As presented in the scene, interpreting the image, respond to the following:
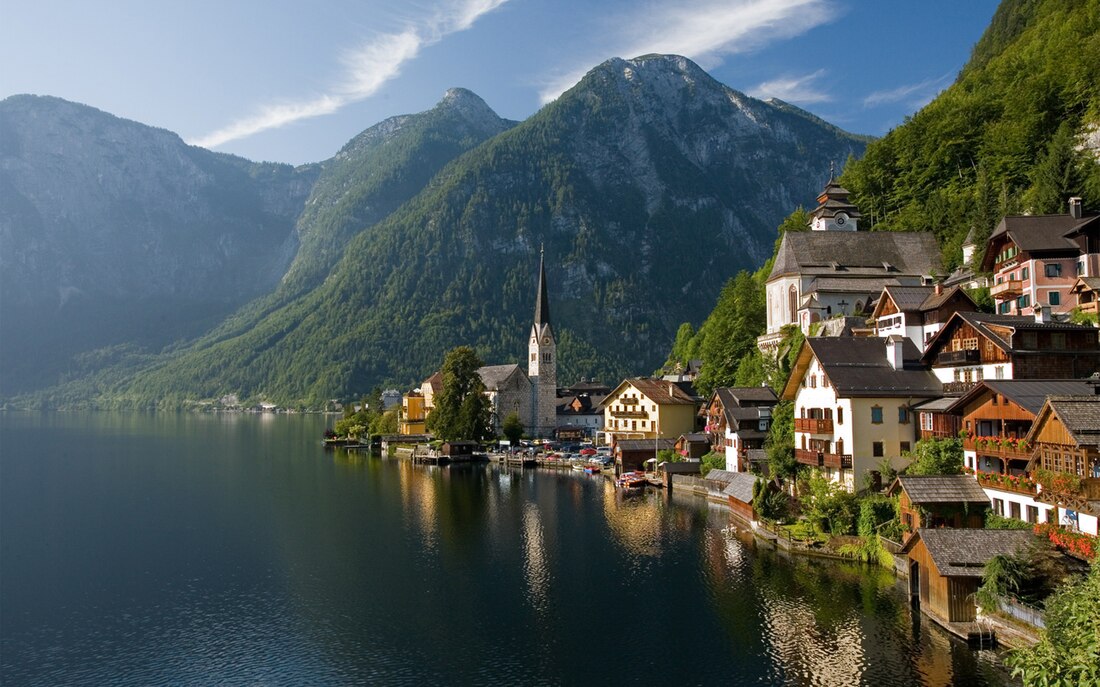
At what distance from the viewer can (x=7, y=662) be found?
32875mm

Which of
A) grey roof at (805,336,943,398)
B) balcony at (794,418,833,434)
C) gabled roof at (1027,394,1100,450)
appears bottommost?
balcony at (794,418,833,434)

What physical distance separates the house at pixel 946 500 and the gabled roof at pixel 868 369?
9100 millimetres

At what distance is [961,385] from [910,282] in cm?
3706

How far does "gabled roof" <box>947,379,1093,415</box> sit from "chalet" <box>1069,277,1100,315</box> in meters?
13.2

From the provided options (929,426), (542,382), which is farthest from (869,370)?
(542,382)

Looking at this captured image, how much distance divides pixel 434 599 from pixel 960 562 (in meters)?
24.9

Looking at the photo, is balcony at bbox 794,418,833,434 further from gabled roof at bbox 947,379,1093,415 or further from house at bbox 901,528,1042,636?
house at bbox 901,528,1042,636

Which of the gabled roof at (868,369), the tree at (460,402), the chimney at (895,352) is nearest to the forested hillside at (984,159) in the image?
the gabled roof at (868,369)

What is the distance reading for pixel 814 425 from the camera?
50531mm

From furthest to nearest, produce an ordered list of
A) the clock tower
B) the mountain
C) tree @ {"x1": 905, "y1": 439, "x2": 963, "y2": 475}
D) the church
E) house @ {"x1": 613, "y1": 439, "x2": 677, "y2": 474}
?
1. the clock tower
2. the church
3. house @ {"x1": 613, "y1": 439, "x2": 677, "y2": 474}
4. the mountain
5. tree @ {"x1": 905, "y1": 439, "x2": 963, "y2": 475}

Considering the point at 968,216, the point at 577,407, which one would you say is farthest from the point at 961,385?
the point at 577,407

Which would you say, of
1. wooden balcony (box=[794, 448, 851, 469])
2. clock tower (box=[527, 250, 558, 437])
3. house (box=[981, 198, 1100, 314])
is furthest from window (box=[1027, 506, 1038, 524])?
clock tower (box=[527, 250, 558, 437])

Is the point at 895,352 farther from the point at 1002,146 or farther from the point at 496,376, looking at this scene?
the point at 496,376

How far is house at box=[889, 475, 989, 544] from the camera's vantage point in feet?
121
